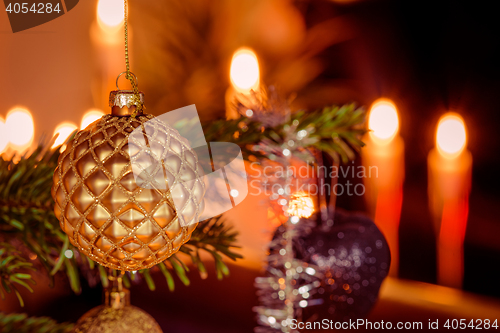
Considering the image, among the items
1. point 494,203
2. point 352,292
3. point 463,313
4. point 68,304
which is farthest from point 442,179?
point 68,304

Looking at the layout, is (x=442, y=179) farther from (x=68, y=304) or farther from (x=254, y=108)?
(x=68, y=304)

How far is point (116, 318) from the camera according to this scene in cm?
33

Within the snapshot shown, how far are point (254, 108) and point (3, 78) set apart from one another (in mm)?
714

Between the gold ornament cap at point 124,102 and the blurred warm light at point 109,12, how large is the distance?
85 cm

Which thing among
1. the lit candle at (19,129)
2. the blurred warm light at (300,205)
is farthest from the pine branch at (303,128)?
the lit candle at (19,129)

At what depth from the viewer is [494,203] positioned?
747 mm

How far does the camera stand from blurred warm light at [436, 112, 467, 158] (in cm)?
78

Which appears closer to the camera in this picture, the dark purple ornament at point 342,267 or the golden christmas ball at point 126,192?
the golden christmas ball at point 126,192

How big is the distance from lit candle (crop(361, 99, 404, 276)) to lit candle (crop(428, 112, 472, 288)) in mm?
69

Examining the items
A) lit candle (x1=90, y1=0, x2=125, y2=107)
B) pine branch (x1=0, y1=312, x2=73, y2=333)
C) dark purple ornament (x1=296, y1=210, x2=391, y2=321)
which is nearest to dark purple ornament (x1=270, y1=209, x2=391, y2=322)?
dark purple ornament (x1=296, y1=210, x2=391, y2=321)

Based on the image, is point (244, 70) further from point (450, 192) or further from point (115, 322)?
point (115, 322)

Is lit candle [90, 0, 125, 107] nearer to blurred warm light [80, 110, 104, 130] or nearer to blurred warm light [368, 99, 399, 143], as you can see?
blurred warm light [80, 110, 104, 130]

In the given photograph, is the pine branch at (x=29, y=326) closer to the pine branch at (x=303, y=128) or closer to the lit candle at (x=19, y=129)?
the pine branch at (x=303, y=128)

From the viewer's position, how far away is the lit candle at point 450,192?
78cm
